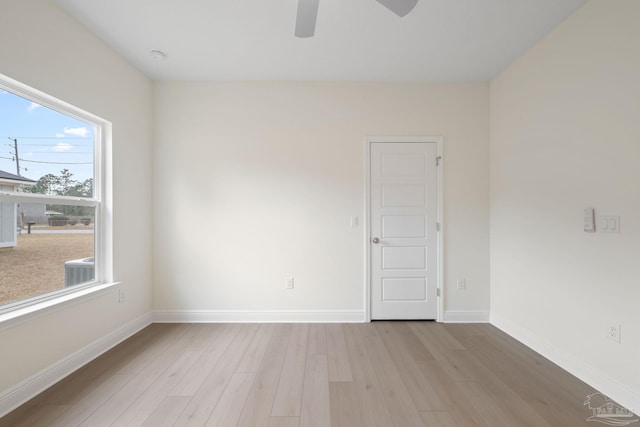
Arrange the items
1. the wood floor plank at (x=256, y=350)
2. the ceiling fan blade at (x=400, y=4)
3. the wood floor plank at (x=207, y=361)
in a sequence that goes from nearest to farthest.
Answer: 1. the ceiling fan blade at (x=400, y=4)
2. the wood floor plank at (x=207, y=361)
3. the wood floor plank at (x=256, y=350)

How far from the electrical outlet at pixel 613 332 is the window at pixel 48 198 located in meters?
4.03

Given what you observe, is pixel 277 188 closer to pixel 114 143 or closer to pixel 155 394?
pixel 114 143

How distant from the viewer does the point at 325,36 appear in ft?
7.23

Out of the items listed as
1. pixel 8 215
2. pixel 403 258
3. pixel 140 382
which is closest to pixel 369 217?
pixel 403 258

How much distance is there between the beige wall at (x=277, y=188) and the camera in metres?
2.95

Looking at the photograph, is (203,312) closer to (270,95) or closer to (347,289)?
(347,289)

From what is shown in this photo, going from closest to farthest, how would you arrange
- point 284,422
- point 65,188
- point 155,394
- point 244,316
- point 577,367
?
point 284,422
point 155,394
point 577,367
point 65,188
point 244,316

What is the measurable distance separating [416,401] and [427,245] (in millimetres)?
1662

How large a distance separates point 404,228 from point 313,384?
1855 millimetres

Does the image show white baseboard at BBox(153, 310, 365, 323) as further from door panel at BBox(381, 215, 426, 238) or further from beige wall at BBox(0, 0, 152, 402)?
door panel at BBox(381, 215, 426, 238)

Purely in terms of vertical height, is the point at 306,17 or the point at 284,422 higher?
the point at 306,17

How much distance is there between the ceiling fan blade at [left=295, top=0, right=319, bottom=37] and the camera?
1.46 meters

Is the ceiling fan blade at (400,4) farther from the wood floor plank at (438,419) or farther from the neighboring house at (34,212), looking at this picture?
the neighboring house at (34,212)

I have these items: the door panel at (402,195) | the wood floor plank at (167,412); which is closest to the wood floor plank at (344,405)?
the wood floor plank at (167,412)
